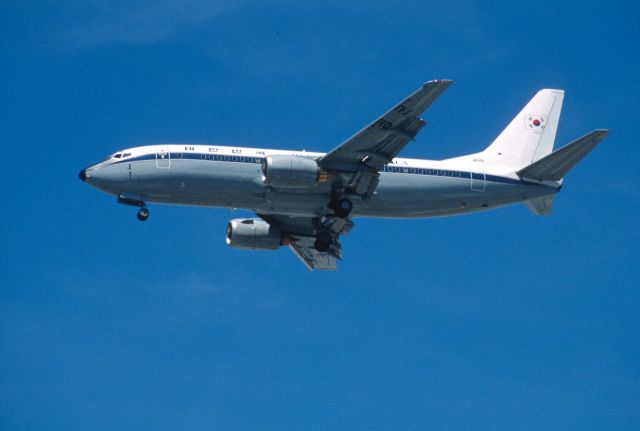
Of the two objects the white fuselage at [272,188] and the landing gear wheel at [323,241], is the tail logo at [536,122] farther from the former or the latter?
the landing gear wheel at [323,241]

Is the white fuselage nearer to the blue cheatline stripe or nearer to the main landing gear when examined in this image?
the blue cheatline stripe

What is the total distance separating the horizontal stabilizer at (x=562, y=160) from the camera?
5469 centimetres

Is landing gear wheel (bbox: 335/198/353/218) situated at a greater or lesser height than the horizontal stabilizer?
lesser

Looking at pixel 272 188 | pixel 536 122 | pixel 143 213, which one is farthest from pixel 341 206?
pixel 536 122

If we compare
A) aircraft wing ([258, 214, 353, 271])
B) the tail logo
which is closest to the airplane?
aircraft wing ([258, 214, 353, 271])

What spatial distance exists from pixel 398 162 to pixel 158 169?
12.4 metres

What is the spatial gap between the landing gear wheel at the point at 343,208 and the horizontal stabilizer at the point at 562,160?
373 inches

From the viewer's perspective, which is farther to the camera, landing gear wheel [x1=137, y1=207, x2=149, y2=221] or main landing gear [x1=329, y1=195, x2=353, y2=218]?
main landing gear [x1=329, y1=195, x2=353, y2=218]

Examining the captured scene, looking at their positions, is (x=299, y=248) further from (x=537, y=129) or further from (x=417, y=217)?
(x=537, y=129)

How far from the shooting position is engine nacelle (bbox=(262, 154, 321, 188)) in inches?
2141

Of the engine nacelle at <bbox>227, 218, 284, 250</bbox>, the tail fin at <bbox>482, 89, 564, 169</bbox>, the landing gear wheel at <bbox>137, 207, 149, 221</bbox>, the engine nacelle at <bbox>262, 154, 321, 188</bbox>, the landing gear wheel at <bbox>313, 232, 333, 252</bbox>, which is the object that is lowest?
the landing gear wheel at <bbox>137, 207, 149, 221</bbox>

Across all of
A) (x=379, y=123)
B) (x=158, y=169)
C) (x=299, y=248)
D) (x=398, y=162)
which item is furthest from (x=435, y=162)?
(x=158, y=169)

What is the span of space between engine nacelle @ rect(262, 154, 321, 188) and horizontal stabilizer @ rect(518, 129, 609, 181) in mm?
11834

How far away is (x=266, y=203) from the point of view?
56.1 meters
